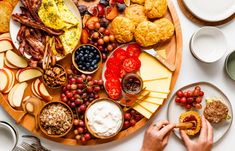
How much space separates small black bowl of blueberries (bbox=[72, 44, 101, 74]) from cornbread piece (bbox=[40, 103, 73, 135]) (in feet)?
0.75

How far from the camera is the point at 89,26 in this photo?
240 centimetres

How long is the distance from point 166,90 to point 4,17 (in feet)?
2.90

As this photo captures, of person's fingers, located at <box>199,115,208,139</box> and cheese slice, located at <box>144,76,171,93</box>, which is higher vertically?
cheese slice, located at <box>144,76,171,93</box>

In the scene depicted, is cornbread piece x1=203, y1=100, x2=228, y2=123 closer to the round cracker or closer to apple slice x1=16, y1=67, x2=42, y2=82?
apple slice x1=16, y1=67, x2=42, y2=82

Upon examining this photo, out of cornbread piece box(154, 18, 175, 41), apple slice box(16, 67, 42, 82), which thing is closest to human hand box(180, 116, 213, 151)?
cornbread piece box(154, 18, 175, 41)

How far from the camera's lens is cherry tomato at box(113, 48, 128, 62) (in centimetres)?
239

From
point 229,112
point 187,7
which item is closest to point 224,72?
point 229,112

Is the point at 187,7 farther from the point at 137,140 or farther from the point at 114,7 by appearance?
the point at 137,140

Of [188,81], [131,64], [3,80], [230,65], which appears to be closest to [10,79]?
[3,80]

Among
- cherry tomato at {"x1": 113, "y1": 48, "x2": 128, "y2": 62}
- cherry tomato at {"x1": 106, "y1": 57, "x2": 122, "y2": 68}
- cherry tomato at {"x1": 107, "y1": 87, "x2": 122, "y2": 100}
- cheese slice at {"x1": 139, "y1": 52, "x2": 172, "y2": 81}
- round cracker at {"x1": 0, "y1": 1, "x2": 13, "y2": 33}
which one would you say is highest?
round cracker at {"x1": 0, "y1": 1, "x2": 13, "y2": 33}

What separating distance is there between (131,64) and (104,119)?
302 millimetres

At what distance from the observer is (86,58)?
2.37 metres

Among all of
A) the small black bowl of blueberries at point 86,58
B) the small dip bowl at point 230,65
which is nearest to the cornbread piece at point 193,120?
the small dip bowl at point 230,65

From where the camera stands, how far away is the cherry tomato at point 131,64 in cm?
237
